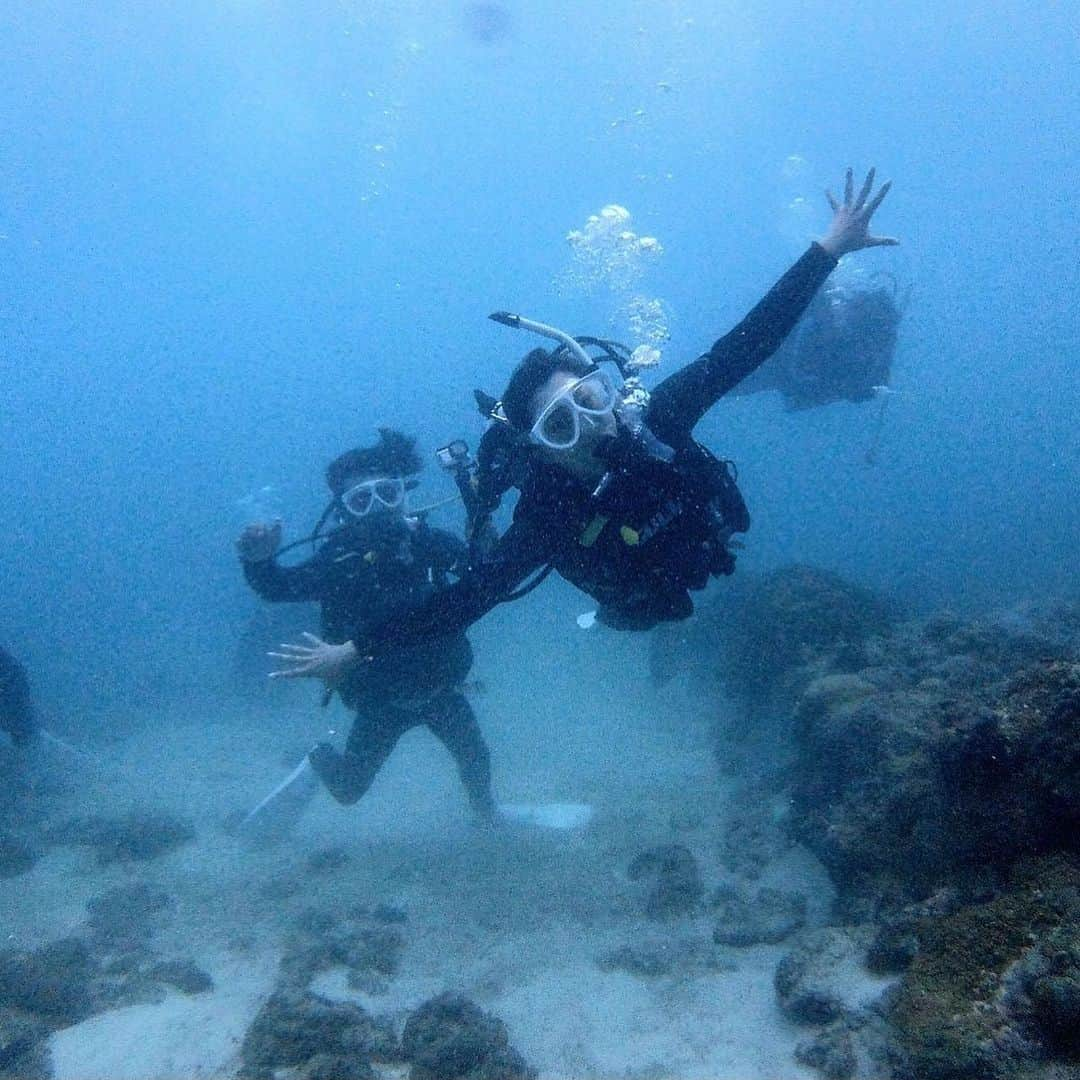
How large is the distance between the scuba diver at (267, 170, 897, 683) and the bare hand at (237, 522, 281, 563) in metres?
1.52

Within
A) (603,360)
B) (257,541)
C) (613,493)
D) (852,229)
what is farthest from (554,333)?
(257,541)

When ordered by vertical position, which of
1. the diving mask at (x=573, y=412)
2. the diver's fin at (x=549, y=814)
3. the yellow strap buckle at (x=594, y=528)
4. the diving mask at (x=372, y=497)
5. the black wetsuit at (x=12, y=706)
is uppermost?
the diving mask at (x=372, y=497)

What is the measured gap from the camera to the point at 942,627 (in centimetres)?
956

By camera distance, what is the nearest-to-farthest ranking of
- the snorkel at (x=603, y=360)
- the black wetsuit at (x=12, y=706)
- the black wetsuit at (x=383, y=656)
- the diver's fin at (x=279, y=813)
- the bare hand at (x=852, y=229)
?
the snorkel at (x=603, y=360) → the bare hand at (x=852, y=229) → the black wetsuit at (x=383, y=656) → the diver's fin at (x=279, y=813) → the black wetsuit at (x=12, y=706)

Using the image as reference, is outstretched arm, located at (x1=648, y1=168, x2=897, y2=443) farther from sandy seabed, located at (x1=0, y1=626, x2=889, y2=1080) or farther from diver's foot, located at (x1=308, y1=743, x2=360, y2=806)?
diver's foot, located at (x1=308, y1=743, x2=360, y2=806)

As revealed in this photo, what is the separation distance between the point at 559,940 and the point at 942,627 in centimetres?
650

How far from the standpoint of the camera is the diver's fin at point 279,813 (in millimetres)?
9977

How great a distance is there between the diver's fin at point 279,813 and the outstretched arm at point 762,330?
7430mm

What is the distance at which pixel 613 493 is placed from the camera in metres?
4.52

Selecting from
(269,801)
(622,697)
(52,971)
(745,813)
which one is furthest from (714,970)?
(622,697)

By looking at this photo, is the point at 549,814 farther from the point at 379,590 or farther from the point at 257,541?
the point at 257,541

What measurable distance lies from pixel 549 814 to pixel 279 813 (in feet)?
12.9

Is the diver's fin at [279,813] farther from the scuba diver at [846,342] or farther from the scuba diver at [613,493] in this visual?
the scuba diver at [846,342]

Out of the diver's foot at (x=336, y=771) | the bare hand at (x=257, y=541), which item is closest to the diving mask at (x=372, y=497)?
the bare hand at (x=257, y=541)
